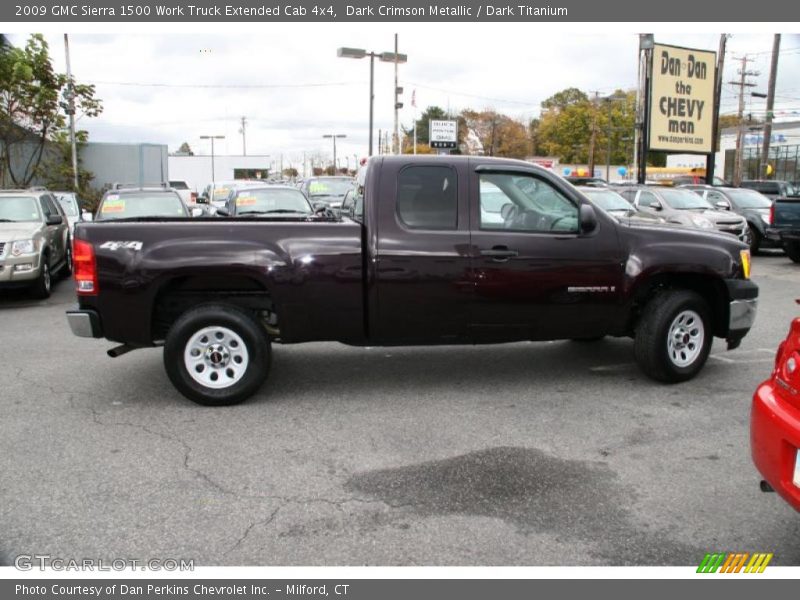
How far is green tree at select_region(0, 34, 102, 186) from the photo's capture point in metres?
22.7

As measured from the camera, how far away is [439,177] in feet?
18.8

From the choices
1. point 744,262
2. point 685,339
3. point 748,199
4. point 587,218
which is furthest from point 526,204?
point 748,199

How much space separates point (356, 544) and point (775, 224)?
1389cm

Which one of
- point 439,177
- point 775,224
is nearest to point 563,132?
point 775,224

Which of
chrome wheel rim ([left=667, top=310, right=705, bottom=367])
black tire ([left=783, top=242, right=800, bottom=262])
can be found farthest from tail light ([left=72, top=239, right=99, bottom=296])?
black tire ([left=783, top=242, right=800, bottom=262])

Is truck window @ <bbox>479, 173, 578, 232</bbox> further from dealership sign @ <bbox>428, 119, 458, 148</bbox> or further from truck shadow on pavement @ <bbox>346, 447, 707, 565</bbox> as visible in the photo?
dealership sign @ <bbox>428, 119, 458, 148</bbox>

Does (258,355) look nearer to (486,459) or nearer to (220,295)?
(220,295)

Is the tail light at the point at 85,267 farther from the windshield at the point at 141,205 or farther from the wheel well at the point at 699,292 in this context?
the windshield at the point at 141,205

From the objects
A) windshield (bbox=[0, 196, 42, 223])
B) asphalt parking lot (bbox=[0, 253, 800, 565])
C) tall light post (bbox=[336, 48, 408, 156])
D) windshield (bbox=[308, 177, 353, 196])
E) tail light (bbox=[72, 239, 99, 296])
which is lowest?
asphalt parking lot (bbox=[0, 253, 800, 565])

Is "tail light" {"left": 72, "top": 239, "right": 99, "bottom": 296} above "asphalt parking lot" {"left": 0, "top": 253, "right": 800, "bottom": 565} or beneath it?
above

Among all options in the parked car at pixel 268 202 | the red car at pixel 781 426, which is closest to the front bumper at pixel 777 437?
the red car at pixel 781 426

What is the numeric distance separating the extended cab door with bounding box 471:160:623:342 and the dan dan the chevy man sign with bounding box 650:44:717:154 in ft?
59.6

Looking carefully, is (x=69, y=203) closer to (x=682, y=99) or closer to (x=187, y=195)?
(x=187, y=195)

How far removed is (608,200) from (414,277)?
12003 mm
